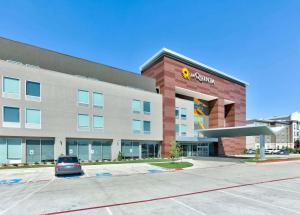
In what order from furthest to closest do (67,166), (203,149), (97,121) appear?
(203,149) < (97,121) < (67,166)

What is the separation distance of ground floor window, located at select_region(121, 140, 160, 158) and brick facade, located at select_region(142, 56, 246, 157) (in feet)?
4.88

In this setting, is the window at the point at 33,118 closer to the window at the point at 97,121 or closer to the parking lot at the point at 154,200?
the window at the point at 97,121

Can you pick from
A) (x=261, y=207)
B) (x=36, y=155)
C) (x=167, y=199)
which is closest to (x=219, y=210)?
(x=261, y=207)

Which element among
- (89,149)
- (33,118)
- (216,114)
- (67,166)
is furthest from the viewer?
(216,114)

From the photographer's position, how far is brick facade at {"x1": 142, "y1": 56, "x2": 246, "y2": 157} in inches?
1526

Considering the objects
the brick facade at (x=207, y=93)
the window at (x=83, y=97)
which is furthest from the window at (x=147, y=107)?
the window at (x=83, y=97)

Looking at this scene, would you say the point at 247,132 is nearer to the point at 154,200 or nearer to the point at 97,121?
the point at 97,121

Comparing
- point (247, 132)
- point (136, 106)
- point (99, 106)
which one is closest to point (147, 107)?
point (136, 106)

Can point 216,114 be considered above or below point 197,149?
above

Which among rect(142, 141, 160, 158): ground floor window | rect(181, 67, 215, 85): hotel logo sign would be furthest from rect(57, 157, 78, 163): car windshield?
rect(181, 67, 215, 85): hotel logo sign

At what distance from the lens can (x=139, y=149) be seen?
3591cm

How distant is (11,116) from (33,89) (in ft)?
13.2

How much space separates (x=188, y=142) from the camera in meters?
43.6

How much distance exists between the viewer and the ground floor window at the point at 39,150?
2594cm
